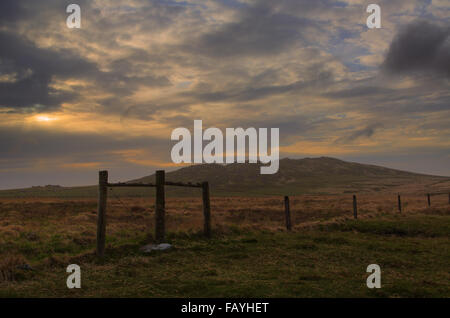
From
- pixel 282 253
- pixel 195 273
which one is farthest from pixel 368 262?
pixel 195 273

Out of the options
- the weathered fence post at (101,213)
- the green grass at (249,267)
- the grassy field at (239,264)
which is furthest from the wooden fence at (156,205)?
the green grass at (249,267)

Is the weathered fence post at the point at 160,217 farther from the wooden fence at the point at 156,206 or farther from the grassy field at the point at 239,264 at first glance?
the grassy field at the point at 239,264

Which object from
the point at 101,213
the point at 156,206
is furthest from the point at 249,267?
the point at 101,213

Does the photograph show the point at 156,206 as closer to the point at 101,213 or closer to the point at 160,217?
the point at 160,217

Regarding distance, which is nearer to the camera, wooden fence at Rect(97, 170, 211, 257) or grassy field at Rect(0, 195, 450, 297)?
grassy field at Rect(0, 195, 450, 297)

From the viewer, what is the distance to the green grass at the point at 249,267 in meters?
7.63

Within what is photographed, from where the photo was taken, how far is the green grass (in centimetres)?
763

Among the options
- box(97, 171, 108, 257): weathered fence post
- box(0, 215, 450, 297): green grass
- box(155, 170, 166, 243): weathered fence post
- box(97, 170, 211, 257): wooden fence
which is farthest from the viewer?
box(155, 170, 166, 243): weathered fence post

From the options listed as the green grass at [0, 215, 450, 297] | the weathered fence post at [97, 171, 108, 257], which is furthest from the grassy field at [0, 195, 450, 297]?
the weathered fence post at [97, 171, 108, 257]

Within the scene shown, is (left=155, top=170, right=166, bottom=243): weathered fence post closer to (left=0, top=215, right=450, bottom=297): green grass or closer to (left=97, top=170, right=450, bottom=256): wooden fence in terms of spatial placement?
(left=97, top=170, right=450, bottom=256): wooden fence

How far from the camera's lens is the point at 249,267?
10062 mm

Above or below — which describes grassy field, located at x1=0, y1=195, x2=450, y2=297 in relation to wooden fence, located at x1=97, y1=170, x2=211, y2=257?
below

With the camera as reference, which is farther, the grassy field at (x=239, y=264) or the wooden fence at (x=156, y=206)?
the wooden fence at (x=156, y=206)
